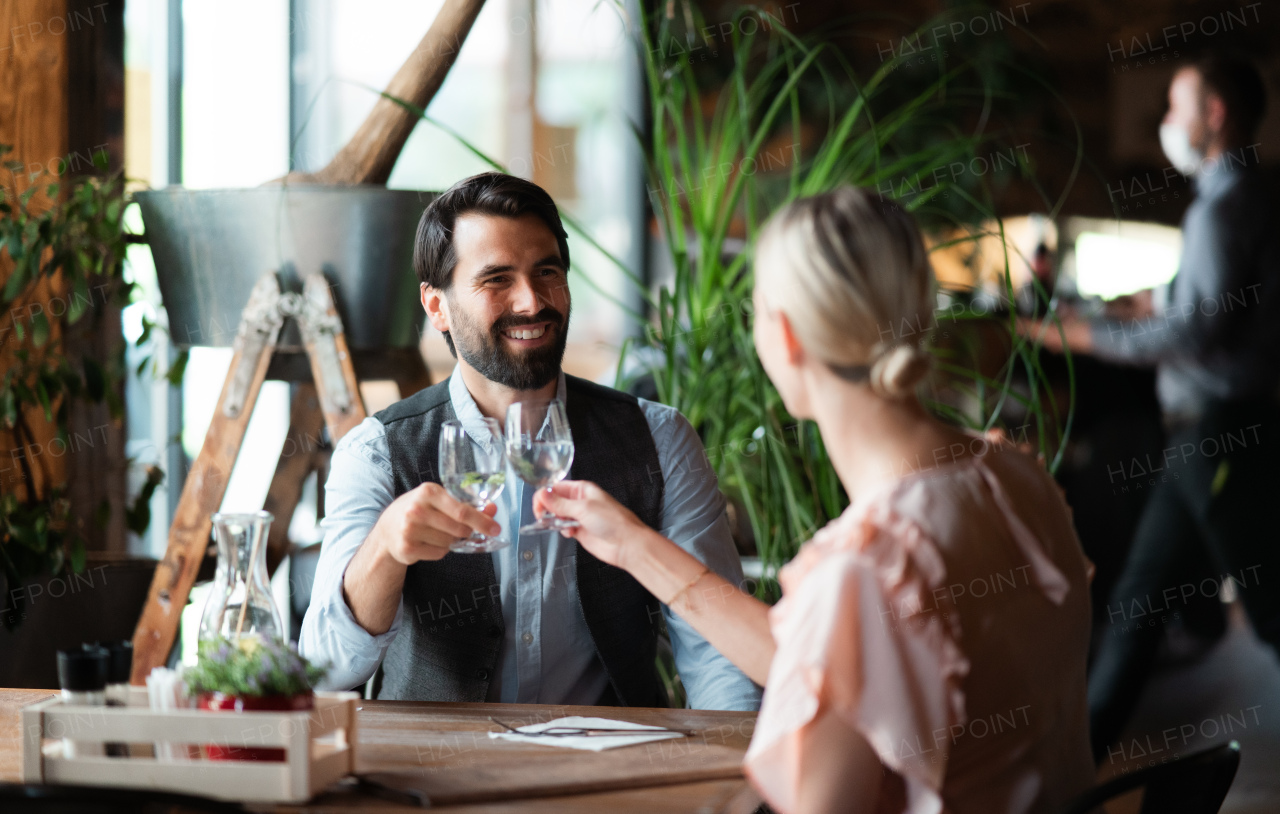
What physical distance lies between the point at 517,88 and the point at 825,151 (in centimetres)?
284

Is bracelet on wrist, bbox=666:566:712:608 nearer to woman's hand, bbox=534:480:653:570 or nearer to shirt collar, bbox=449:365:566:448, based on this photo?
woman's hand, bbox=534:480:653:570

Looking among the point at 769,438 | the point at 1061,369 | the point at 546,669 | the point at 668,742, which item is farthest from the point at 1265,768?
the point at 668,742

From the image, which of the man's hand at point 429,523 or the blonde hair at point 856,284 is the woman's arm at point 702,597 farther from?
the blonde hair at point 856,284

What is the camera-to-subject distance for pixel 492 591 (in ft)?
5.70

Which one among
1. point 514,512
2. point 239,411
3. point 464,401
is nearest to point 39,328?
point 239,411

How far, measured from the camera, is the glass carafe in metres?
1.29

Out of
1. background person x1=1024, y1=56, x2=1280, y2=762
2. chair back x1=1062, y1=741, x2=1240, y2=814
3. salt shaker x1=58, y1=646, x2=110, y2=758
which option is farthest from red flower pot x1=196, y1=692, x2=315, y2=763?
background person x1=1024, y1=56, x2=1280, y2=762

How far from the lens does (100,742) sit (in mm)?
1109

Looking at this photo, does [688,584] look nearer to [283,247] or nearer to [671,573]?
[671,573]

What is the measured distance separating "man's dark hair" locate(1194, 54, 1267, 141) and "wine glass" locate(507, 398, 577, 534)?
2.74 meters

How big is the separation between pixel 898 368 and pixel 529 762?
532 mm

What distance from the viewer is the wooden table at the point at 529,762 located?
1.08 m

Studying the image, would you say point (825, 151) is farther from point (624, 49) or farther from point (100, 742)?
point (624, 49)

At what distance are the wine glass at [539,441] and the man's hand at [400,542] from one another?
2.7 inches
